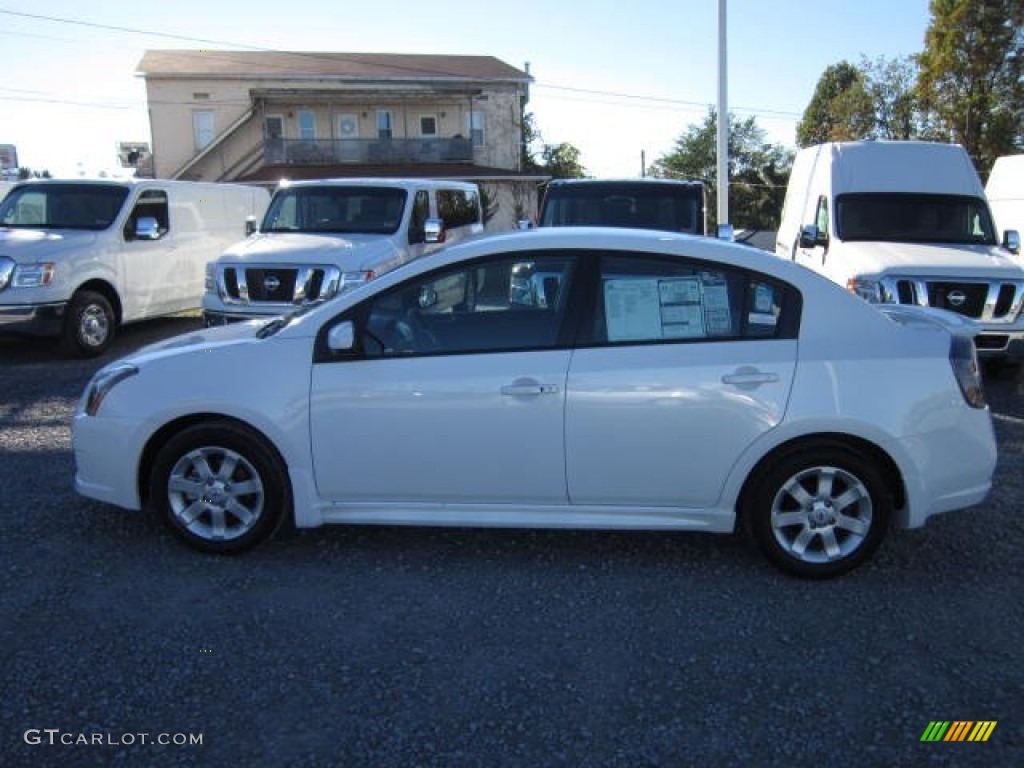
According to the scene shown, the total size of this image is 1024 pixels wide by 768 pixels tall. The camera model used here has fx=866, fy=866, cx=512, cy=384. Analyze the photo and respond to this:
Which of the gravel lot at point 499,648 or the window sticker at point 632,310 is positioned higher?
the window sticker at point 632,310

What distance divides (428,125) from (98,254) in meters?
28.5

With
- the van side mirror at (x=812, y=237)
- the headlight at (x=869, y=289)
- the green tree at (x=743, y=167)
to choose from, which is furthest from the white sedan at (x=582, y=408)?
the green tree at (x=743, y=167)

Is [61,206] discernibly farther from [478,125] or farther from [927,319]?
[478,125]

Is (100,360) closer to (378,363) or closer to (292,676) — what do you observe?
(378,363)

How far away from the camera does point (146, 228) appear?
1045cm

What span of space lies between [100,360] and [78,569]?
20.6ft

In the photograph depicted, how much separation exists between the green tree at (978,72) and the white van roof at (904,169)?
2250 centimetres

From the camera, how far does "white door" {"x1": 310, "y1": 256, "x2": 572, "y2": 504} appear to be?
3914 millimetres

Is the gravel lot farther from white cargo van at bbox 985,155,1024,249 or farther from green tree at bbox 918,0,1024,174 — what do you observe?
green tree at bbox 918,0,1024,174

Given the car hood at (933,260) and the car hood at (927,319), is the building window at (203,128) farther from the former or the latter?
the car hood at (927,319)

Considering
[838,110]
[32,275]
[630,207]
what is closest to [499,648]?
[630,207]

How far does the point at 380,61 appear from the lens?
1465 inches

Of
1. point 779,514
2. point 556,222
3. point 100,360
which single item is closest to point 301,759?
point 779,514

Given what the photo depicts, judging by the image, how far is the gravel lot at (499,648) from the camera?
285 cm
